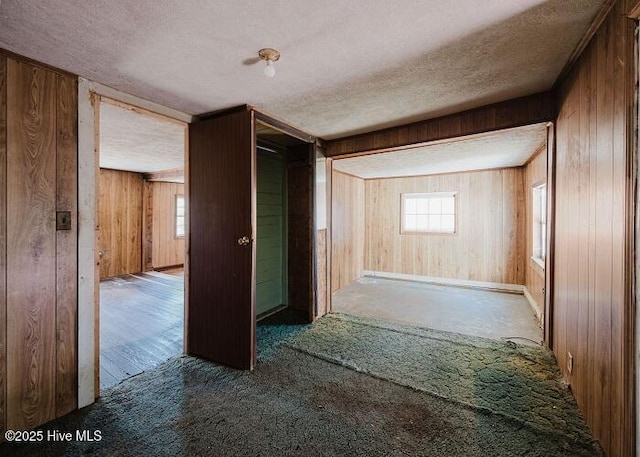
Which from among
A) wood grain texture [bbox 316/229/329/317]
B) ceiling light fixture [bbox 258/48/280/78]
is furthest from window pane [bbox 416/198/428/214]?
ceiling light fixture [bbox 258/48/280/78]

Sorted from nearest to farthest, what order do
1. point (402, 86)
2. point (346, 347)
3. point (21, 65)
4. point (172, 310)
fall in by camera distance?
1. point (21, 65)
2. point (402, 86)
3. point (346, 347)
4. point (172, 310)

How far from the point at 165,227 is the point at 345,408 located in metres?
6.55

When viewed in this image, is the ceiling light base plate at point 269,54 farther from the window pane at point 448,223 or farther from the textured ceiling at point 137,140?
the window pane at point 448,223

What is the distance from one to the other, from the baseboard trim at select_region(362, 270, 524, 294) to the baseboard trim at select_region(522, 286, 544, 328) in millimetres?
189

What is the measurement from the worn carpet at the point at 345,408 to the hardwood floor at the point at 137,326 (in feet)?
0.85

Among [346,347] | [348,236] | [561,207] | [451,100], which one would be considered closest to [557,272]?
[561,207]

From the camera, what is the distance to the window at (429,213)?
5699 millimetres

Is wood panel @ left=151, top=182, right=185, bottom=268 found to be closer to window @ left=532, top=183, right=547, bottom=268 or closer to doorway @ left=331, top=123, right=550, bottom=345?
doorway @ left=331, top=123, right=550, bottom=345

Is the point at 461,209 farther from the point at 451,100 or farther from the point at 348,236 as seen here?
the point at 451,100

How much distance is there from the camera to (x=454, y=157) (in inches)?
169

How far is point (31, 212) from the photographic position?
175cm

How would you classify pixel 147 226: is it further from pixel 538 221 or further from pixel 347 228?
pixel 538 221

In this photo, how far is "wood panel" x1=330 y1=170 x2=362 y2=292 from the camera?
5085mm

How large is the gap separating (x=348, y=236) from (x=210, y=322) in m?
3.50
